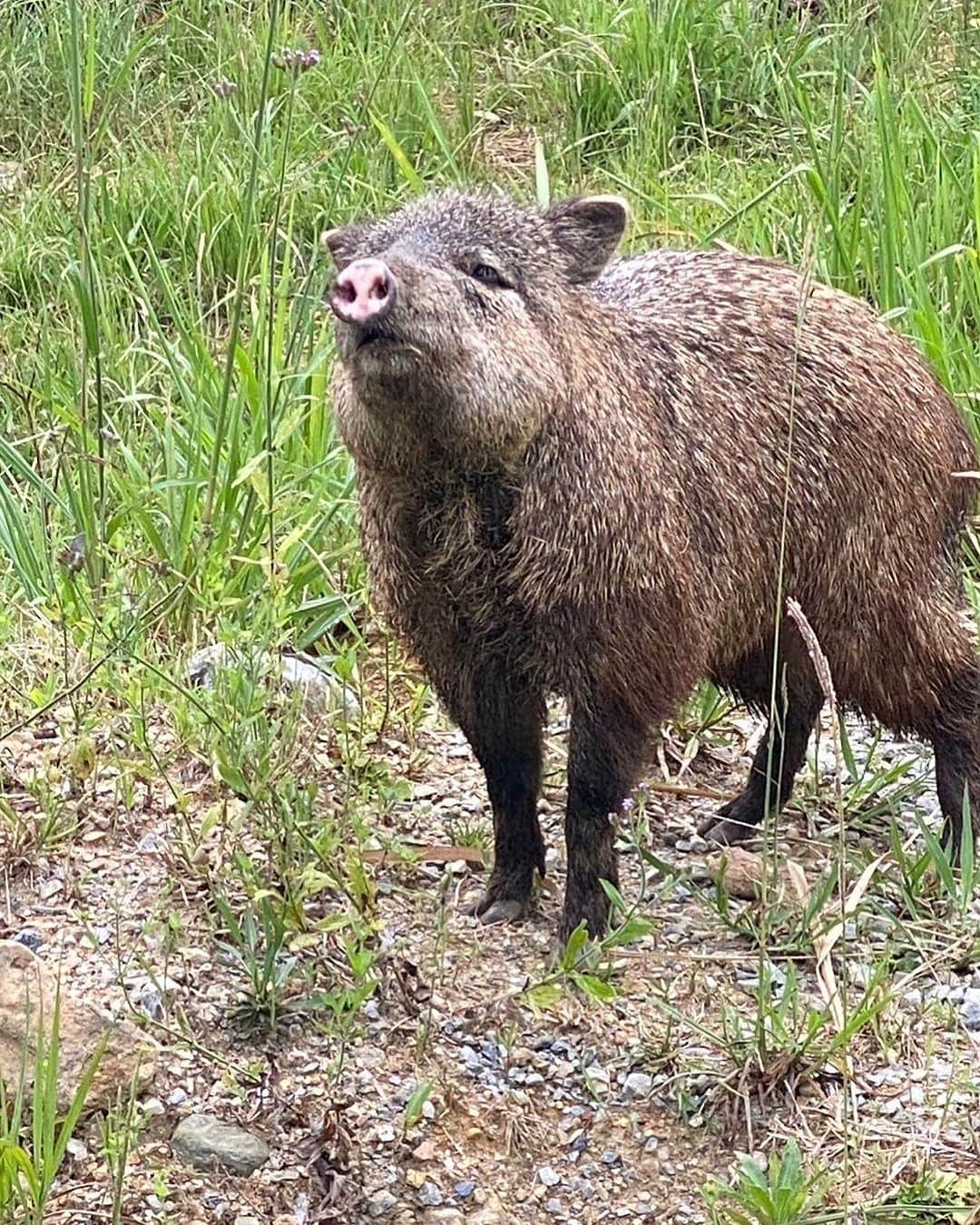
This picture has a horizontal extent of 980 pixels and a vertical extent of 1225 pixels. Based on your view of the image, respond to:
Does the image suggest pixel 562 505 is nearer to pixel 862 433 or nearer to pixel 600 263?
pixel 600 263

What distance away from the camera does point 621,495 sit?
3059mm

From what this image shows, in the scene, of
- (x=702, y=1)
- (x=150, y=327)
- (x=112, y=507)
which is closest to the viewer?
(x=112, y=507)

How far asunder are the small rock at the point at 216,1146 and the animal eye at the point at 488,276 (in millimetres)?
1273

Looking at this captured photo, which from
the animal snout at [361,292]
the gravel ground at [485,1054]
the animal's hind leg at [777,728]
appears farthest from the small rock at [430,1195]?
the animal snout at [361,292]

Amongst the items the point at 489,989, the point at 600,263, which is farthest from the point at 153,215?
the point at 489,989

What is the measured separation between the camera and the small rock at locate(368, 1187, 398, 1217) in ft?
8.68

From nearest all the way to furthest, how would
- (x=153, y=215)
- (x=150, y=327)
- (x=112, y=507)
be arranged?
(x=112, y=507), (x=150, y=327), (x=153, y=215)

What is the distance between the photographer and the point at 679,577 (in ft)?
10.2

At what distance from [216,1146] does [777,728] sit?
1.31 metres

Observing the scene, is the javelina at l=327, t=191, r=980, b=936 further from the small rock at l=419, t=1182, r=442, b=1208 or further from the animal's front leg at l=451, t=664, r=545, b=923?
the small rock at l=419, t=1182, r=442, b=1208

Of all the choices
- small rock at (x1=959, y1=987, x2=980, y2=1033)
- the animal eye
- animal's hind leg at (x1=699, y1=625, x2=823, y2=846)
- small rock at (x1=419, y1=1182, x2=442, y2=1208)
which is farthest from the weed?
the animal eye

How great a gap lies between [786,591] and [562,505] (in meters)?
0.58

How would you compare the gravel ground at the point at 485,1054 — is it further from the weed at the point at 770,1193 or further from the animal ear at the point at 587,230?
the animal ear at the point at 587,230

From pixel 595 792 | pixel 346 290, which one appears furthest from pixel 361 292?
pixel 595 792
